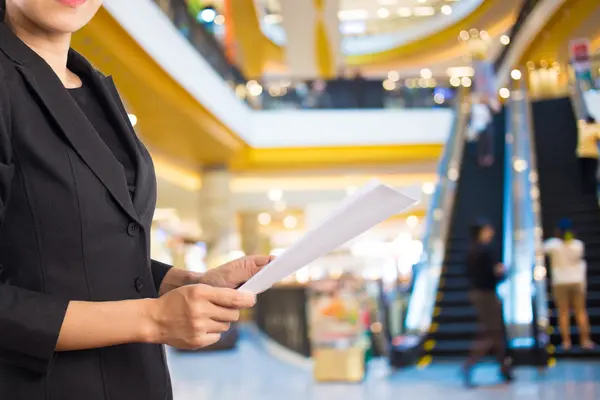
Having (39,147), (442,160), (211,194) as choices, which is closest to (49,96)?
(39,147)

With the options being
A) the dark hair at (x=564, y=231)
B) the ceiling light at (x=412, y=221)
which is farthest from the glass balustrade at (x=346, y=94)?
the dark hair at (x=564, y=231)

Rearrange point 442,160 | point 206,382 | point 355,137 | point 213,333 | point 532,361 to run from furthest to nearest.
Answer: point 355,137
point 442,160
point 206,382
point 532,361
point 213,333

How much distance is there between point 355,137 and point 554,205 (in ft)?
21.5

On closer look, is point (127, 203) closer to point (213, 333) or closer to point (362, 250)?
point (213, 333)

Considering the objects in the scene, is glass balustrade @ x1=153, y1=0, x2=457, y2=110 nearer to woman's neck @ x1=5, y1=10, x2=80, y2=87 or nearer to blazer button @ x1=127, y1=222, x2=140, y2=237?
woman's neck @ x1=5, y1=10, x2=80, y2=87

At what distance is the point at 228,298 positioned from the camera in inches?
36.1

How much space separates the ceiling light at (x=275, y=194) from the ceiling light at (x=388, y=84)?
379 centimetres

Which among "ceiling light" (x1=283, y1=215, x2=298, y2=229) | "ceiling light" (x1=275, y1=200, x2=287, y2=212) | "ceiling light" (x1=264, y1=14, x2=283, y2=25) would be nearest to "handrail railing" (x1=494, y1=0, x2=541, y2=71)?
"ceiling light" (x1=275, y1=200, x2=287, y2=212)

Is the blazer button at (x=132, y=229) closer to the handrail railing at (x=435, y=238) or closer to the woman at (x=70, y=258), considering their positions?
the woman at (x=70, y=258)

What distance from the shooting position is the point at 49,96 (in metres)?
0.99

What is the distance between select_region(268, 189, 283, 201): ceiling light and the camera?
18406 millimetres

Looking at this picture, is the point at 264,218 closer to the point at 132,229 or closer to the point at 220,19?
the point at 220,19

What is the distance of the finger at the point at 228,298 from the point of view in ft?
2.98

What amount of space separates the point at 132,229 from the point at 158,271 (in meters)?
0.29
